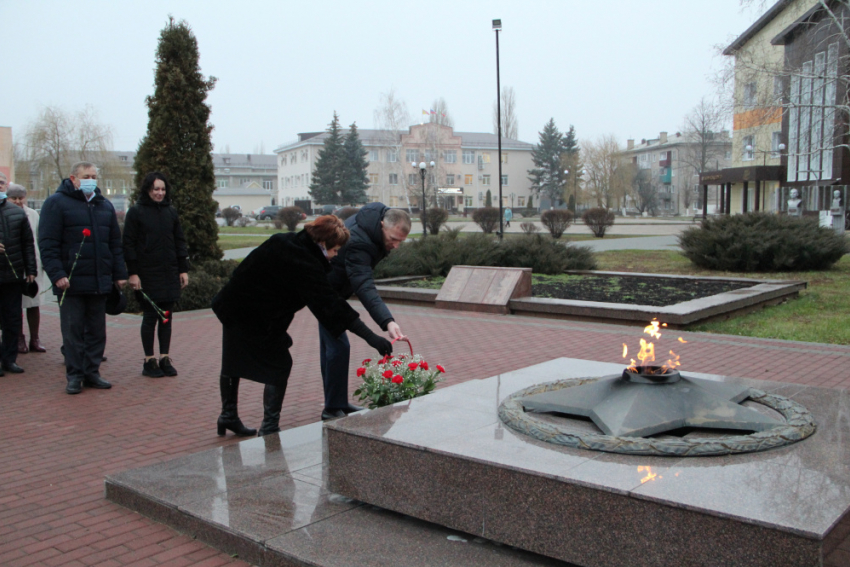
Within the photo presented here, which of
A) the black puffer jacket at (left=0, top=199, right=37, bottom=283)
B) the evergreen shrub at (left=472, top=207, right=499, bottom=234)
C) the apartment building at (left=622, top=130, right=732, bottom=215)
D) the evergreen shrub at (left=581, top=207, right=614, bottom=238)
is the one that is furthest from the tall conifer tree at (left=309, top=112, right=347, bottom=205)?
the black puffer jacket at (left=0, top=199, right=37, bottom=283)

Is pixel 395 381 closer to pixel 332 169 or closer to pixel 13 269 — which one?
pixel 13 269

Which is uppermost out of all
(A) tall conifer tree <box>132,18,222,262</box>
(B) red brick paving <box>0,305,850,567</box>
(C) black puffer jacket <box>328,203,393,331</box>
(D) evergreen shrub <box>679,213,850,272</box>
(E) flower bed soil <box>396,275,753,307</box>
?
(A) tall conifer tree <box>132,18,222,262</box>

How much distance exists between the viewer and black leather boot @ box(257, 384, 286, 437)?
460cm

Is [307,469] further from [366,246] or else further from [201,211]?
[201,211]

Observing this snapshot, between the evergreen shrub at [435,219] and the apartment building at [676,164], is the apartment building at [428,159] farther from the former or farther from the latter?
the evergreen shrub at [435,219]

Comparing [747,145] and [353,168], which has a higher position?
[353,168]

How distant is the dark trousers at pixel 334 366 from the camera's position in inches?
194

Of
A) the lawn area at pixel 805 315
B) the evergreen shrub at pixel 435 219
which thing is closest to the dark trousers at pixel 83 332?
the lawn area at pixel 805 315

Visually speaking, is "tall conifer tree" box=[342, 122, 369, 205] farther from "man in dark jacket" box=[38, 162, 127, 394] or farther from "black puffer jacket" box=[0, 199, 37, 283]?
"man in dark jacket" box=[38, 162, 127, 394]

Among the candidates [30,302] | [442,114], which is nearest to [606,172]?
[442,114]

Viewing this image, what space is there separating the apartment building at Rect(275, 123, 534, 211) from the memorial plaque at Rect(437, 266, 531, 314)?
192ft

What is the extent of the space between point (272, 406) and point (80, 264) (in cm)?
261

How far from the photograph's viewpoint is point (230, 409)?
4809 millimetres

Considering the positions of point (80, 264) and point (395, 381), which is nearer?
point (395, 381)
